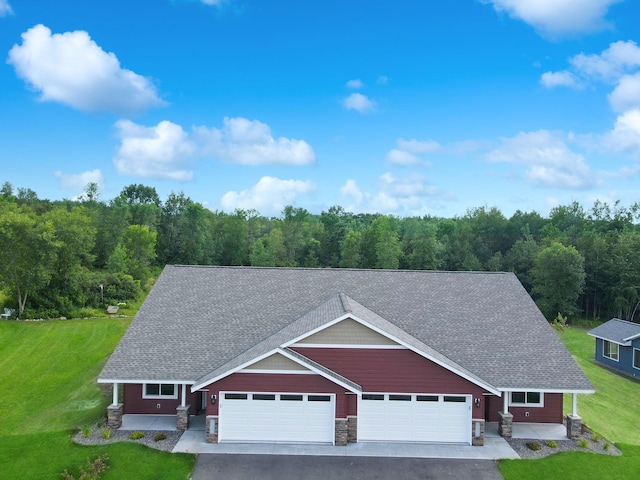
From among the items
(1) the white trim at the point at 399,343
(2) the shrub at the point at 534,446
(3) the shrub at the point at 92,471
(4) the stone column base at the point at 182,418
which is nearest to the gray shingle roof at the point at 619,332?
(2) the shrub at the point at 534,446

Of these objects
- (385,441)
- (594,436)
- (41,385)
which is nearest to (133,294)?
(41,385)

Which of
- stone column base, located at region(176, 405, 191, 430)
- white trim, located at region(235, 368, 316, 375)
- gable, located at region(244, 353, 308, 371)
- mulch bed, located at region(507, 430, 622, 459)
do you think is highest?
gable, located at region(244, 353, 308, 371)

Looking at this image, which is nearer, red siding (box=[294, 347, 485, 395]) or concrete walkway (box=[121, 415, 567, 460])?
concrete walkway (box=[121, 415, 567, 460])

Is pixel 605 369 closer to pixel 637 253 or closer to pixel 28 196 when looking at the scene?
pixel 637 253

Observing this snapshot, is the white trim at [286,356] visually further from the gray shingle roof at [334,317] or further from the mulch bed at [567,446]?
the mulch bed at [567,446]

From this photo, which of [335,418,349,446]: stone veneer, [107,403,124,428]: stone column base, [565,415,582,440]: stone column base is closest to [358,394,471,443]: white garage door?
[335,418,349,446]: stone veneer

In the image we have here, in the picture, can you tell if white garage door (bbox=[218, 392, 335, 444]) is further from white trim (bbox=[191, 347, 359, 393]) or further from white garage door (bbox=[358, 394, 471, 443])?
white garage door (bbox=[358, 394, 471, 443])
